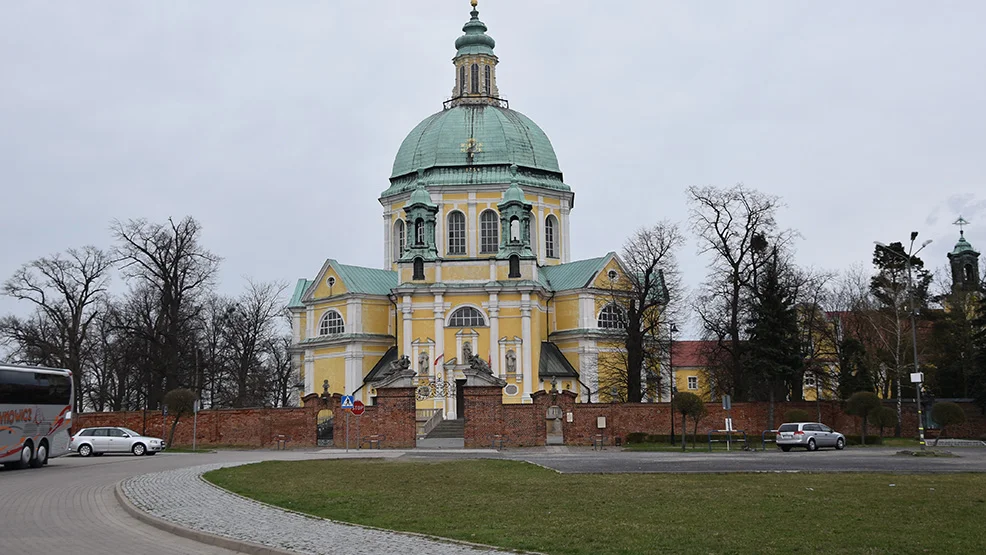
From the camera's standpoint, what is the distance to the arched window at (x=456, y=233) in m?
66.7

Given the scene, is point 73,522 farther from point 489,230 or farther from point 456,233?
point 489,230

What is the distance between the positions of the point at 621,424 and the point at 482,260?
64.5 feet

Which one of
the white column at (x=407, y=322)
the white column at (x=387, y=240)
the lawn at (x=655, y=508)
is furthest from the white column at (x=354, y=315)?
the lawn at (x=655, y=508)

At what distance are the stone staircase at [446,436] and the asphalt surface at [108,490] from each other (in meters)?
6.63

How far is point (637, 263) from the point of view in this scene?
5791 cm

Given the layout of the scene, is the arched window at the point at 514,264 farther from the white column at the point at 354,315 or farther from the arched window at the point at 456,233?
the white column at the point at 354,315

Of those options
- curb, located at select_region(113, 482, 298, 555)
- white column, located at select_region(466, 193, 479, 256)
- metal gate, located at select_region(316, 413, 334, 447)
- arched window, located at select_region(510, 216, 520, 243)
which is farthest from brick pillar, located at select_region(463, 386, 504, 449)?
white column, located at select_region(466, 193, 479, 256)

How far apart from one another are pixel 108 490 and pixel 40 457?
1046 cm

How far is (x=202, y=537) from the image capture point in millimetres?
14023

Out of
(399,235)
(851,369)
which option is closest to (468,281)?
(399,235)

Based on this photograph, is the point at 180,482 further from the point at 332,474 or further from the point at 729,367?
the point at 729,367

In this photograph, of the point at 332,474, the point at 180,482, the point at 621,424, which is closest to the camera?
the point at 180,482

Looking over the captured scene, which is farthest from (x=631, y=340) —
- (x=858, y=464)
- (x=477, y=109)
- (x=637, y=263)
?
(x=858, y=464)

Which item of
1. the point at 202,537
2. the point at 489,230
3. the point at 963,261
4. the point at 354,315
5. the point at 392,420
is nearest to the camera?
the point at 202,537
